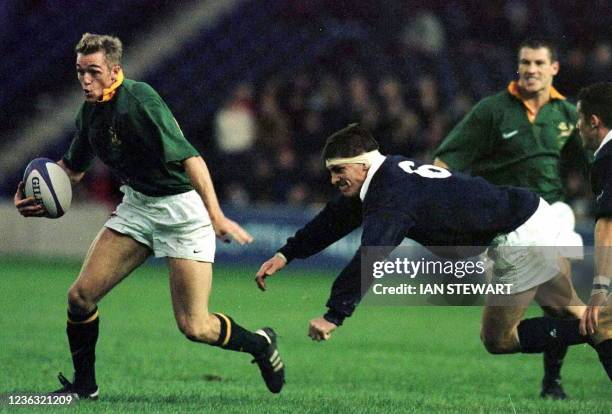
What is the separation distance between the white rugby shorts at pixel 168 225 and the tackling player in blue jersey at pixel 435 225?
1.47 ft

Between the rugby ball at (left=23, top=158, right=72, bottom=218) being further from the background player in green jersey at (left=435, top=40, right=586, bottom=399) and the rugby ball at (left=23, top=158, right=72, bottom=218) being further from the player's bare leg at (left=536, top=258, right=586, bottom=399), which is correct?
the player's bare leg at (left=536, top=258, right=586, bottom=399)

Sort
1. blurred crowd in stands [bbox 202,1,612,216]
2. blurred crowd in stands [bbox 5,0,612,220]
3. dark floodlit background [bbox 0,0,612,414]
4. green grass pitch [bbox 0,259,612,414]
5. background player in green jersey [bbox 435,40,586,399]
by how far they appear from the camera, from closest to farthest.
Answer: green grass pitch [bbox 0,259,612,414], background player in green jersey [bbox 435,40,586,399], dark floodlit background [bbox 0,0,612,414], blurred crowd in stands [bbox 202,1,612,216], blurred crowd in stands [bbox 5,0,612,220]

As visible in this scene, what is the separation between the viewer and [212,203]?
696cm

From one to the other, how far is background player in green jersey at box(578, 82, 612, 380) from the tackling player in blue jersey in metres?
0.23

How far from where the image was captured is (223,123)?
1745cm

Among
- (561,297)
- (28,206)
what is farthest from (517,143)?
(28,206)

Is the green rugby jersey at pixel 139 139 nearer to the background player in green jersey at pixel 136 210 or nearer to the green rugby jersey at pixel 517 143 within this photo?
the background player in green jersey at pixel 136 210

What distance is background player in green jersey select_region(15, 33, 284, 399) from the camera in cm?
734

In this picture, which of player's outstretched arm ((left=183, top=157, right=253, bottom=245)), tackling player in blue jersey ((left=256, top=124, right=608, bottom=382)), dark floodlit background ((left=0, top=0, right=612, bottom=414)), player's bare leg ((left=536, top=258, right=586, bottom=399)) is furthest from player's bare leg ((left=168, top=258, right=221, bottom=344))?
dark floodlit background ((left=0, top=0, right=612, bottom=414))

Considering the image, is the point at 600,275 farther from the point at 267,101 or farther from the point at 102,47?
the point at 267,101

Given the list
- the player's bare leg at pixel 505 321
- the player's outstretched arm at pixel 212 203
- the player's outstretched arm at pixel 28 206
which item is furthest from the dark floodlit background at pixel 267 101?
the player's outstretched arm at pixel 212 203

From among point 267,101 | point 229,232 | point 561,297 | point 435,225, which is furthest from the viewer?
point 267,101

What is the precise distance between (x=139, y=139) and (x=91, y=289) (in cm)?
87

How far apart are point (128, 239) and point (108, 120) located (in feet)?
2.23
